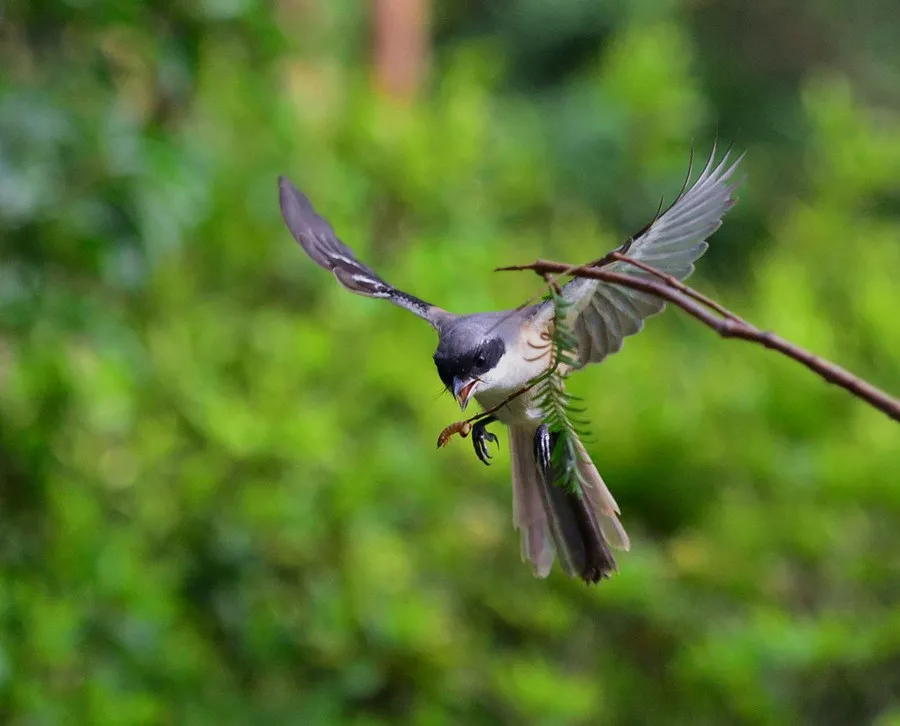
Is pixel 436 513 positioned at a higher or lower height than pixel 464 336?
higher

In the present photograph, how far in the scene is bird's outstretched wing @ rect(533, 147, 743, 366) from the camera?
908 mm

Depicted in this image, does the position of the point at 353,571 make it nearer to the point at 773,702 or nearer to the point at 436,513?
the point at 436,513

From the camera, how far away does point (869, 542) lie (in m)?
2.90

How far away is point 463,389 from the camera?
0.90 metres

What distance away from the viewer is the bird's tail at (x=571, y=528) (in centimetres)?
102

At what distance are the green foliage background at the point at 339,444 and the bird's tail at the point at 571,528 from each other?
48.0 inches

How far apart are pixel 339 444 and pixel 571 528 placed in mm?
2069

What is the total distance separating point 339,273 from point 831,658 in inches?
80.9

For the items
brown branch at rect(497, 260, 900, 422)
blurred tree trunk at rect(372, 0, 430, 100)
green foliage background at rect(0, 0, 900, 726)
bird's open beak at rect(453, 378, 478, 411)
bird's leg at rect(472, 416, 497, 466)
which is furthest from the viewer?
blurred tree trunk at rect(372, 0, 430, 100)

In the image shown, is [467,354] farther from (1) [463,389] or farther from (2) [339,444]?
(2) [339,444]

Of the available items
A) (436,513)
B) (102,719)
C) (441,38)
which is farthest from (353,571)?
(441,38)

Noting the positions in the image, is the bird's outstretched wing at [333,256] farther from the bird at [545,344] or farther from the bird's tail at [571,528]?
the bird's tail at [571,528]

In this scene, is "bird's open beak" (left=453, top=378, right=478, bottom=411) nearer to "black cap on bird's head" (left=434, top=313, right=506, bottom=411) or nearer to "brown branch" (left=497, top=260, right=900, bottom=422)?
"black cap on bird's head" (left=434, top=313, right=506, bottom=411)

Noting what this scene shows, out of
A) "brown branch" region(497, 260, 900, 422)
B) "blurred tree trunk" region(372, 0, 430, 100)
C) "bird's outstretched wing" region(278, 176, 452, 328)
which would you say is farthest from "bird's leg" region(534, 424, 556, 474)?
"blurred tree trunk" region(372, 0, 430, 100)
